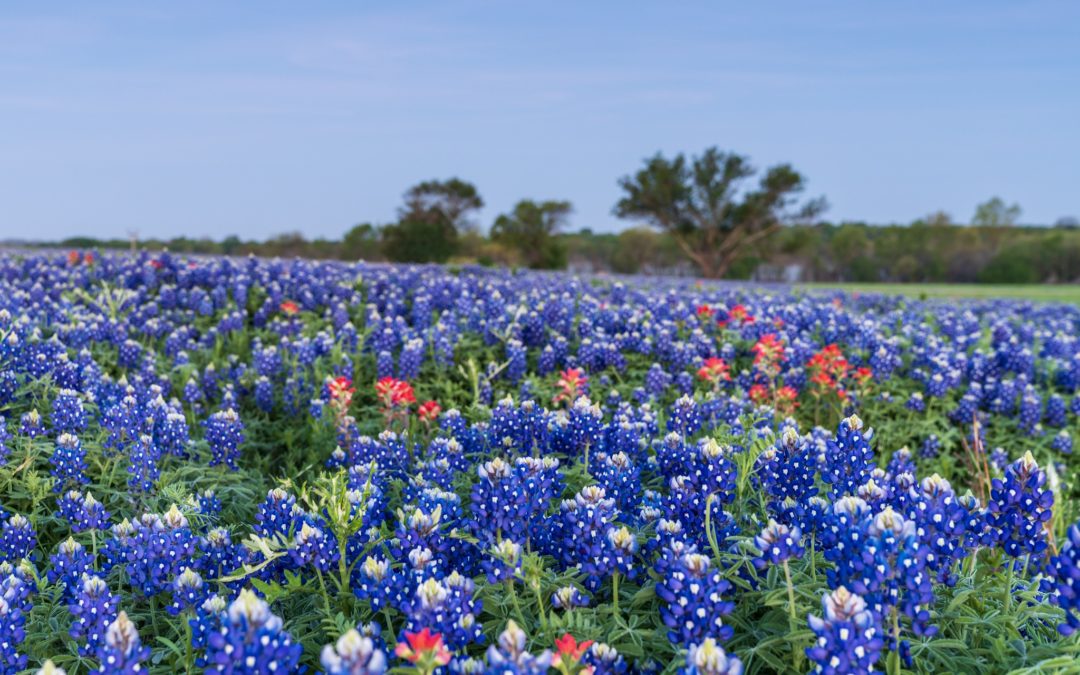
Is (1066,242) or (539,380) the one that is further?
(1066,242)

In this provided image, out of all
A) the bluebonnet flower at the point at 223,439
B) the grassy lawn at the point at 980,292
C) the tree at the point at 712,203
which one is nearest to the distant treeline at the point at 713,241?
the tree at the point at 712,203

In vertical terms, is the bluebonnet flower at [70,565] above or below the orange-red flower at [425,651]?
below

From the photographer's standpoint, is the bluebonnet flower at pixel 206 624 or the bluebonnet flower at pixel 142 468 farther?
the bluebonnet flower at pixel 142 468

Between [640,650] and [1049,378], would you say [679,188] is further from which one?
[640,650]

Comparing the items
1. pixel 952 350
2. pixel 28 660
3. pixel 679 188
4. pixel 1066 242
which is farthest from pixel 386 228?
pixel 1066 242

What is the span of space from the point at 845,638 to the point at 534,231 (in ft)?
226

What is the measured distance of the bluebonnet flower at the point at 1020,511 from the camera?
270 cm

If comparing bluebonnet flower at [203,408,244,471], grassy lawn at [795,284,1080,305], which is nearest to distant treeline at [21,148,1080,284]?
grassy lawn at [795,284,1080,305]

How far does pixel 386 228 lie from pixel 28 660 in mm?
58953

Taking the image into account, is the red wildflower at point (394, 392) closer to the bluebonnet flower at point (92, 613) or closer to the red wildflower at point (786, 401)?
the bluebonnet flower at point (92, 613)

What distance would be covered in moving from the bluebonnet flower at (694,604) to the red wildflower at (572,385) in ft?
10.6

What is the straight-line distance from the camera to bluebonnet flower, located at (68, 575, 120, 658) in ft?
8.52

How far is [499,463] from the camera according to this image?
9.91 ft

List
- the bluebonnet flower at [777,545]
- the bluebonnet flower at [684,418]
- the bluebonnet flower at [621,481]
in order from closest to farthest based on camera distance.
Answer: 1. the bluebonnet flower at [777,545]
2. the bluebonnet flower at [621,481]
3. the bluebonnet flower at [684,418]
